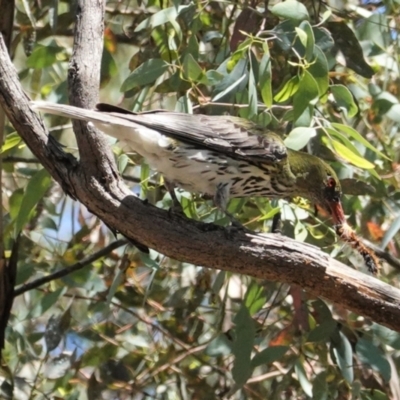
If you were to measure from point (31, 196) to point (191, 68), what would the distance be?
670mm

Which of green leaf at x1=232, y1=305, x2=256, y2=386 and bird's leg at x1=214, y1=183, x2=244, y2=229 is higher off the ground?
bird's leg at x1=214, y1=183, x2=244, y2=229

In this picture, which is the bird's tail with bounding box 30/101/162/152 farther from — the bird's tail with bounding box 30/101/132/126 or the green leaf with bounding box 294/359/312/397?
the green leaf with bounding box 294/359/312/397

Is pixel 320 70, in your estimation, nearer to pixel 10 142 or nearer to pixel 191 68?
pixel 191 68

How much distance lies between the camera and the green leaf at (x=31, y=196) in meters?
3.17

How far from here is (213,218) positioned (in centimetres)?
328

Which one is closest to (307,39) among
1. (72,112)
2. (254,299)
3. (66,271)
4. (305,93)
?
(305,93)

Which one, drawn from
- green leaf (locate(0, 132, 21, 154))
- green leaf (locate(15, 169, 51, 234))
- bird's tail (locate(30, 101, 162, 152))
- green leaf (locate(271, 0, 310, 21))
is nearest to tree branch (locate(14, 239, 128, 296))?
green leaf (locate(15, 169, 51, 234))

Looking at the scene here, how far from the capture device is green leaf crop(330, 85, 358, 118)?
3145mm

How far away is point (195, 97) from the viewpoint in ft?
11.0

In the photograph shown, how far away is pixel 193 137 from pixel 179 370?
120 cm

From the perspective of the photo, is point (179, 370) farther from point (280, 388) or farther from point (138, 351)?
point (280, 388)

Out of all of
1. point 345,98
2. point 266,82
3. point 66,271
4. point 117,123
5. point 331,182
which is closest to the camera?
point 117,123

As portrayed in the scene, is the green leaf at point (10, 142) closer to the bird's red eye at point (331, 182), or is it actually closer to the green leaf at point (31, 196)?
the green leaf at point (31, 196)

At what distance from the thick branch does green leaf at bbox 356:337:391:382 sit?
0.63 meters
